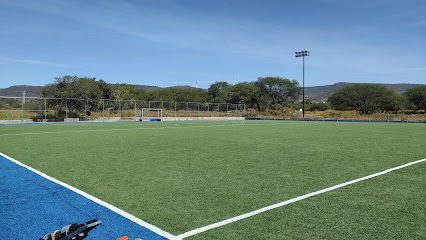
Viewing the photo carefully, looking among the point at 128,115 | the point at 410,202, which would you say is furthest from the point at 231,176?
the point at 128,115

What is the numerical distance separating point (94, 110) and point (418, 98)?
80.3m

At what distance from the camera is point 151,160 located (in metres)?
7.51

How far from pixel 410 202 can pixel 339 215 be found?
51.7 inches

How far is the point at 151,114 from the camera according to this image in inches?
1572

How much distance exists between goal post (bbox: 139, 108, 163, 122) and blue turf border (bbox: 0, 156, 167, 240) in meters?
33.3

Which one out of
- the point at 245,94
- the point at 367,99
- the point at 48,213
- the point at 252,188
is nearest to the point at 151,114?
the point at 252,188

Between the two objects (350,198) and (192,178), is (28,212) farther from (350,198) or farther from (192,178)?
(350,198)

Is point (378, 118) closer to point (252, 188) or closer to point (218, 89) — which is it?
point (252, 188)

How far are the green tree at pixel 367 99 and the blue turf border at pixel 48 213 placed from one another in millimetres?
82629

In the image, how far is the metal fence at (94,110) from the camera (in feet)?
88.6

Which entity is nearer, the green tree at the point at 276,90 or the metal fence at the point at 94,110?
the metal fence at the point at 94,110

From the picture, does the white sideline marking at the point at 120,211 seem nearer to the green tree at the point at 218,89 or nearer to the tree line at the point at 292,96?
the tree line at the point at 292,96

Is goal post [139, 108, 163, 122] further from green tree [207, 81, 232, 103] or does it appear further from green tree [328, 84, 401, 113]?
green tree [207, 81, 232, 103]

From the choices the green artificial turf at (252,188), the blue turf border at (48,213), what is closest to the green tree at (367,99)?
the green artificial turf at (252,188)
